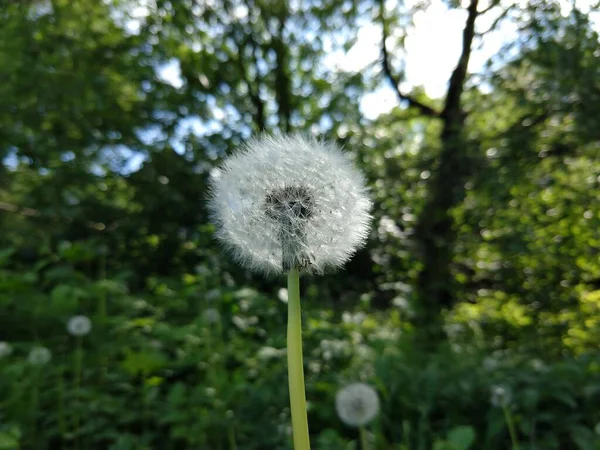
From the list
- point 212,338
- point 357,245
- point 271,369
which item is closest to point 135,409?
point 212,338

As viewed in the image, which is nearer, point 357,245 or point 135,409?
point 357,245

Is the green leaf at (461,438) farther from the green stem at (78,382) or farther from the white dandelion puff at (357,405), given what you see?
the green stem at (78,382)

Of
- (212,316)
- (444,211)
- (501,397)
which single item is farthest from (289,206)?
(444,211)

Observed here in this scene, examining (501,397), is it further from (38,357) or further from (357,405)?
(38,357)

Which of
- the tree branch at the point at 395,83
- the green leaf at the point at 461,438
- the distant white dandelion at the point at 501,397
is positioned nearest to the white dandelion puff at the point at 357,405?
the green leaf at the point at 461,438

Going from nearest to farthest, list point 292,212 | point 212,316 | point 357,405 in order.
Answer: point 292,212 < point 357,405 < point 212,316

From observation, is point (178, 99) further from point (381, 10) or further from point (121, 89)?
point (381, 10)

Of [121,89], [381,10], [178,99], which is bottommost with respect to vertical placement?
[178,99]

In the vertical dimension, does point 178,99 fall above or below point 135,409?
above
